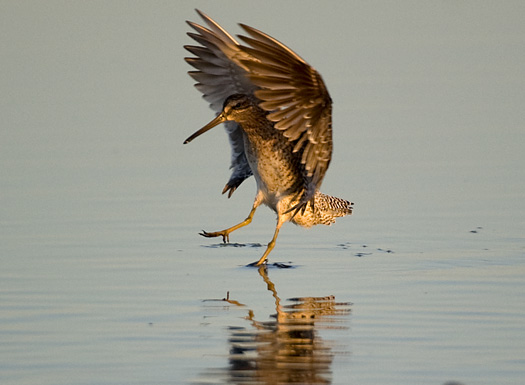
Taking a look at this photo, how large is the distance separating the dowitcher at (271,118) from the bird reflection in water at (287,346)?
1.51 m

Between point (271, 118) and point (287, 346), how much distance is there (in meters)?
2.47

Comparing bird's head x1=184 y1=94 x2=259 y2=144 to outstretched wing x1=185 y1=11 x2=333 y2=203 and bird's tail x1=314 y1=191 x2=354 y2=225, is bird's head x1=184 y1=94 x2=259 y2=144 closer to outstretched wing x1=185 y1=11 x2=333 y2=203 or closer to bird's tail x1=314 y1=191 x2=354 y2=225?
outstretched wing x1=185 y1=11 x2=333 y2=203

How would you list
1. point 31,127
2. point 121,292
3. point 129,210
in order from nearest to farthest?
1. point 121,292
2. point 129,210
3. point 31,127

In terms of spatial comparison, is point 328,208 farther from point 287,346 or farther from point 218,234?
point 287,346

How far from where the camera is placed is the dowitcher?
A: 351 inches

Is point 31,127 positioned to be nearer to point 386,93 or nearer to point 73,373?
point 386,93

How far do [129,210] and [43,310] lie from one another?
333cm

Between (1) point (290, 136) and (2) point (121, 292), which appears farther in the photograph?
(1) point (290, 136)

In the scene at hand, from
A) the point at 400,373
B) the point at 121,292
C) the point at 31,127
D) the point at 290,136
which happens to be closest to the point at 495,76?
the point at 31,127

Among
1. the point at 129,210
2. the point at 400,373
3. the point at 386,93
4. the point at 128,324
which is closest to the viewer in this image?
the point at 400,373

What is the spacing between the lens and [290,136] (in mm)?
9281

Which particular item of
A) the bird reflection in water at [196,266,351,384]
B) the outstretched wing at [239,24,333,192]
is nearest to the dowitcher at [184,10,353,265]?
the outstretched wing at [239,24,333,192]

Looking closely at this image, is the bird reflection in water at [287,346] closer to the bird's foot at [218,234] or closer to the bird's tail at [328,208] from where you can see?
the bird's foot at [218,234]

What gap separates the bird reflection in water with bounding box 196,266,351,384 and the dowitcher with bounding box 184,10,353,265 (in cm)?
151
